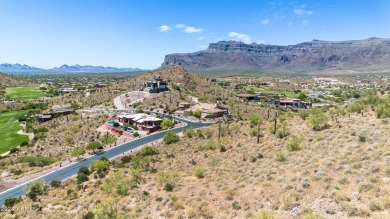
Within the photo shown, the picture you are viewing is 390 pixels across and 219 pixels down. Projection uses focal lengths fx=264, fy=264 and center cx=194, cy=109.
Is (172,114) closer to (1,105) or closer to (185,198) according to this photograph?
(185,198)

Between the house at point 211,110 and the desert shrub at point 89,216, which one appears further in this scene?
the house at point 211,110

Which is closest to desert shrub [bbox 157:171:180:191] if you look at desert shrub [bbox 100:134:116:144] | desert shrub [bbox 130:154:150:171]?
desert shrub [bbox 130:154:150:171]

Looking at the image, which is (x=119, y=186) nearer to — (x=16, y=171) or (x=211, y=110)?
(x=16, y=171)

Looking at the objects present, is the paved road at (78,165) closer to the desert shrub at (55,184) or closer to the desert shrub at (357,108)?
the desert shrub at (55,184)

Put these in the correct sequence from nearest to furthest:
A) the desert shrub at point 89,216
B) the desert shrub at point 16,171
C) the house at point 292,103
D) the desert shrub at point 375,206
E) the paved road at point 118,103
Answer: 1. the desert shrub at point 375,206
2. the desert shrub at point 89,216
3. the desert shrub at point 16,171
4. the paved road at point 118,103
5. the house at point 292,103

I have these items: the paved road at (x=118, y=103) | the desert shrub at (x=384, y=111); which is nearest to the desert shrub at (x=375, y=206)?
the desert shrub at (x=384, y=111)

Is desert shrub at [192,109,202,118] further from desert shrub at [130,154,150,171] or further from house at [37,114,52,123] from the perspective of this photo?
house at [37,114,52,123]

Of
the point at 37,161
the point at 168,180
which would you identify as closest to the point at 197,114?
the point at 37,161
